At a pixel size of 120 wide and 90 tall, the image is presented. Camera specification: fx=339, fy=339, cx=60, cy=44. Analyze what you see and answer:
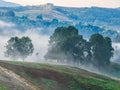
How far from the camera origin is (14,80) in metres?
57.8

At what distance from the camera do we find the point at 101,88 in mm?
64562

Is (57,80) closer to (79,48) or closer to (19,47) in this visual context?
(79,48)

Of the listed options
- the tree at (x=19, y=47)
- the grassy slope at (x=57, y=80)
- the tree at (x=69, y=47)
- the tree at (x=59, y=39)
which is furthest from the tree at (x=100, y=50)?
the grassy slope at (x=57, y=80)

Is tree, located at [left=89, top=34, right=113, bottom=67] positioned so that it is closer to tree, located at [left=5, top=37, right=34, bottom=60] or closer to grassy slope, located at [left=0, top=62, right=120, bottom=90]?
tree, located at [left=5, top=37, right=34, bottom=60]

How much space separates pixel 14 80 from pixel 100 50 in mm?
92382

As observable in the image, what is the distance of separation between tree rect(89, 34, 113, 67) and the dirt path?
86.7m

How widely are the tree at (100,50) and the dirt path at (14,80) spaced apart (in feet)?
284

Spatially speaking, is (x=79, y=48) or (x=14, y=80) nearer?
(x=14, y=80)

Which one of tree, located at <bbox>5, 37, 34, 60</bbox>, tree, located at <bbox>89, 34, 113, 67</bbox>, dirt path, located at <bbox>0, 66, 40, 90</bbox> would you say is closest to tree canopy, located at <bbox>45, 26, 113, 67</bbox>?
tree, located at <bbox>89, 34, 113, 67</bbox>

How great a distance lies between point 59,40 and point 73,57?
1004cm

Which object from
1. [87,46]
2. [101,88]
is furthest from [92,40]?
[101,88]

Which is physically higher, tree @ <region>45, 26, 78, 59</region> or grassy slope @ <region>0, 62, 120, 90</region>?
tree @ <region>45, 26, 78, 59</region>

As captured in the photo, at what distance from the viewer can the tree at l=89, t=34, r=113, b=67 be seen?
5719 inches

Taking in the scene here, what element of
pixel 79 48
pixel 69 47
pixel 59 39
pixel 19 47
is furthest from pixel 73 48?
pixel 19 47
